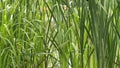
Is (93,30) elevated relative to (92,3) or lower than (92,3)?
lower

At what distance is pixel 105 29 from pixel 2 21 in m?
0.52

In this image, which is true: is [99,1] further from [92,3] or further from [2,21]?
[2,21]

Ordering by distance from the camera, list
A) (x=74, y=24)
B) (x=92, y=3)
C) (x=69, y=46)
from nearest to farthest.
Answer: (x=92, y=3) → (x=74, y=24) → (x=69, y=46)

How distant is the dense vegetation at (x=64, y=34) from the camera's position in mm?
1096

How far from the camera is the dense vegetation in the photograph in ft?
3.59

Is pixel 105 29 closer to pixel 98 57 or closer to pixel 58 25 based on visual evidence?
pixel 98 57

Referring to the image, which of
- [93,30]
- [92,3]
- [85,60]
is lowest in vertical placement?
[85,60]

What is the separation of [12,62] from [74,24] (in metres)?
0.33

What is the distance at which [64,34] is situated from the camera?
1.36 m

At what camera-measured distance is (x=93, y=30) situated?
3.60ft

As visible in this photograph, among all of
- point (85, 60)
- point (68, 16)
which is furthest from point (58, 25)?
point (85, 60)

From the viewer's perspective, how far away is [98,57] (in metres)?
1.10

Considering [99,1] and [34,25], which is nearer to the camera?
[99,1]

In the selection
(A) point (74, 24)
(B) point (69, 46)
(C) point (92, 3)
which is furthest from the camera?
(B) point (69, 46)
